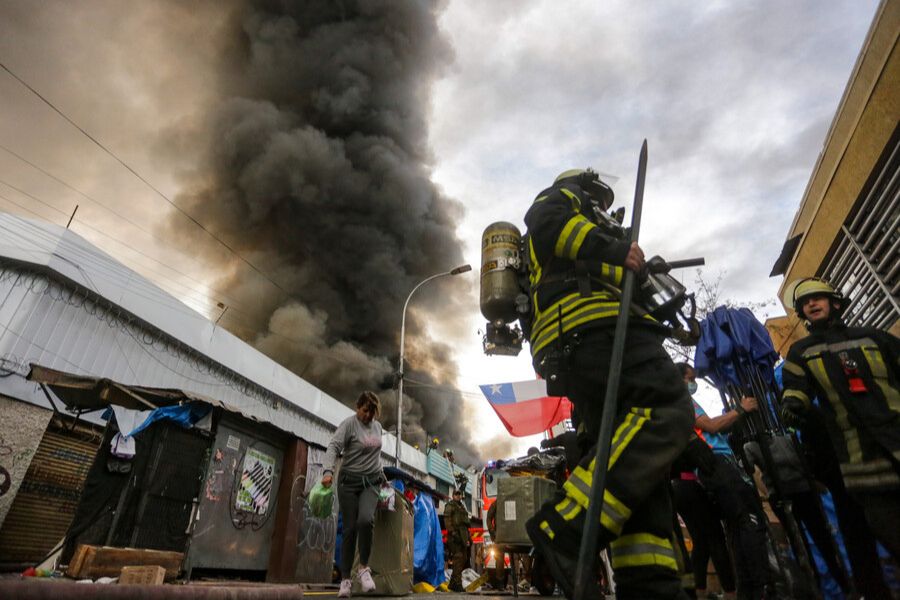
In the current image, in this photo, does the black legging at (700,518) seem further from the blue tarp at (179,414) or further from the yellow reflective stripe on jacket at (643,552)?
the blue tarp at (179,414)

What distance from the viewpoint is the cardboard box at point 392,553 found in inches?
181

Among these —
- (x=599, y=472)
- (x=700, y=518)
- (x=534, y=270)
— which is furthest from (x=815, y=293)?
(x=599, y=472)

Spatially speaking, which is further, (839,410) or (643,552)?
(839,410)

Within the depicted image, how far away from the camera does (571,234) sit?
1933 mm

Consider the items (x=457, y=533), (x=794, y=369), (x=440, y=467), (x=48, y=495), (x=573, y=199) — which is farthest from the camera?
(x=440, y=467)

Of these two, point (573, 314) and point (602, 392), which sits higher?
point (573, 314)

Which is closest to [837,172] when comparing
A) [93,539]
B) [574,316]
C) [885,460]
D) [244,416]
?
[885,460]

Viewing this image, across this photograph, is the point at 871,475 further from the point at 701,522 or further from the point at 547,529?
the point at 547,529

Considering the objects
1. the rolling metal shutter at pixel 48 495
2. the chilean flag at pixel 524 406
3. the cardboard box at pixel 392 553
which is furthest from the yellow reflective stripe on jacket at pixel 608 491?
the rolling metal shutter at pixel 48 495

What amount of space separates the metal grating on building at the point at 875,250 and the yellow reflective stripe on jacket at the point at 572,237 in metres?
4.73

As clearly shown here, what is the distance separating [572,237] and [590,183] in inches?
30.1

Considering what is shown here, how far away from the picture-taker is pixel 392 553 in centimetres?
473

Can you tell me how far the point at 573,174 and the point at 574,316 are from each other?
3.44 feet

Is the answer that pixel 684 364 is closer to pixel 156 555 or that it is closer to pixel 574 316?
pixel 574 316
